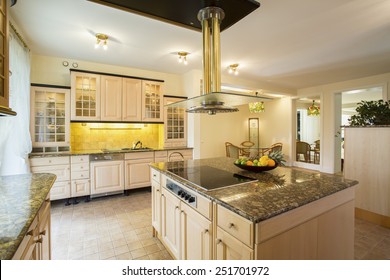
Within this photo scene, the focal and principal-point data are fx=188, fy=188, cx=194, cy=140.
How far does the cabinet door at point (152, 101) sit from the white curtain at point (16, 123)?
188cm

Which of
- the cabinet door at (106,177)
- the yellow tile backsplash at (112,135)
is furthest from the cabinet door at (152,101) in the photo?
the cabinet door at (106,177)

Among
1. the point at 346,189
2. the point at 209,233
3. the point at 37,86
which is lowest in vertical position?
the point at 209,233

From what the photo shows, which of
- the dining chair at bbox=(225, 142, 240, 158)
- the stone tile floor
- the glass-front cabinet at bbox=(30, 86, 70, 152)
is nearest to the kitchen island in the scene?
the stone tile floor

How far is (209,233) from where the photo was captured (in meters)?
1.22

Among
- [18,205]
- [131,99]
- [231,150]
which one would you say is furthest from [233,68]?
[18,205]

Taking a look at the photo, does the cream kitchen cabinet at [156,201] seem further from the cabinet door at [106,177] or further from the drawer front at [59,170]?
the drawer front at [59,170]

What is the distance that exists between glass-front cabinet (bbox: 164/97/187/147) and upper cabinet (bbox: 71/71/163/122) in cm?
19

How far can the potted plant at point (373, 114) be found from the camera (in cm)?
250

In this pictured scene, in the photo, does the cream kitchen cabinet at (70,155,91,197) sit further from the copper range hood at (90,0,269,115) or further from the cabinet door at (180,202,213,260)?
the cabinet door at (180,202,213,260)

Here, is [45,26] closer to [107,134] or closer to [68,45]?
[68,45]

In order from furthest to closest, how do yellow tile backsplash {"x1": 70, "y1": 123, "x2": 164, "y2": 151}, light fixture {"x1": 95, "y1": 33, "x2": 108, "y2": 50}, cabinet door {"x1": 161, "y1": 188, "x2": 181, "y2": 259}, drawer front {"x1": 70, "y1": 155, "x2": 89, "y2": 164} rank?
yellow tile backsplash {"x1": 70, "y1": 123, "x2": 164, "y2": 151}
drawer front {"x1": 70, "y1": 155, "x2": 89, "y2": 164}
light fixture {"x1": 95, "y1": 33, "x2": 108, "y2": 50}
cabinet door {"x1": 161, "y1": 188, "x2": 181, "y2": 259}

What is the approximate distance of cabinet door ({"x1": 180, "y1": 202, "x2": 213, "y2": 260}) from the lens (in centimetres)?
124

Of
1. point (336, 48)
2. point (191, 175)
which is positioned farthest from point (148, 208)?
point (336, 48)
